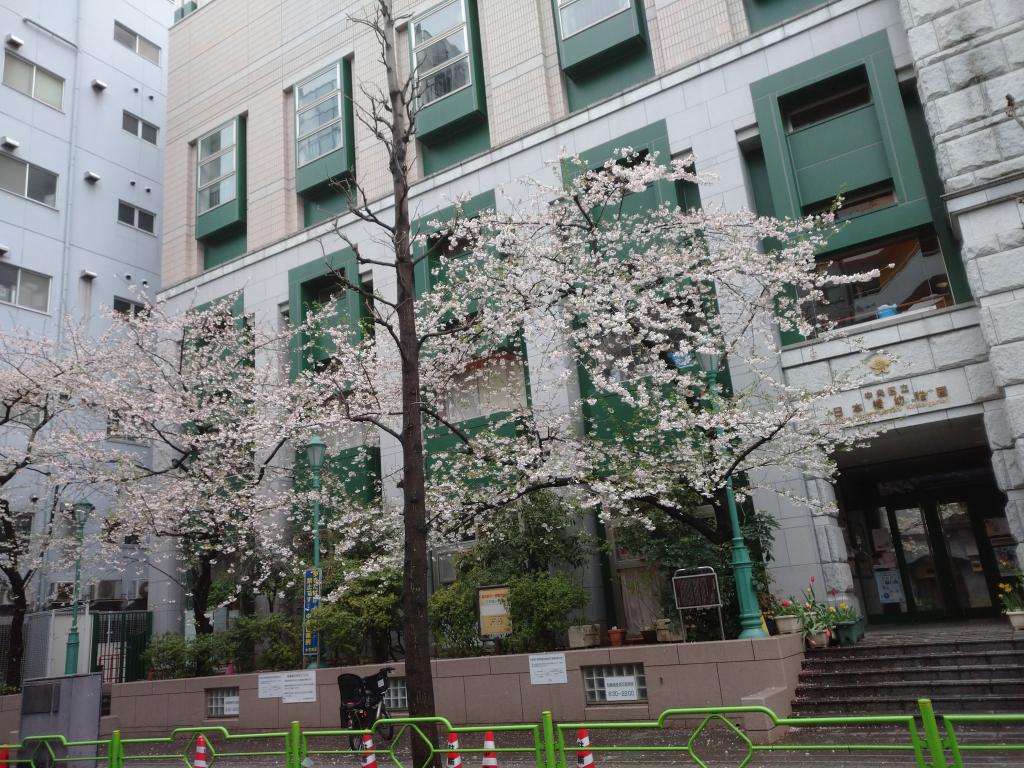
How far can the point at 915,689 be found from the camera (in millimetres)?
12117

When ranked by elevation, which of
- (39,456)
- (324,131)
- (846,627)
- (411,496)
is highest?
(324,131)

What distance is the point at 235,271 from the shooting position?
28109 millimetres

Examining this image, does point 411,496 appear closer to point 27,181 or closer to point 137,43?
point 27,181

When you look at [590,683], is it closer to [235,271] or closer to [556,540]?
[556,540]

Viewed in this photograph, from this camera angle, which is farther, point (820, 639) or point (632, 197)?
point (632, 197)

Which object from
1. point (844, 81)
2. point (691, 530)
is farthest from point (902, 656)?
point (844, 81)

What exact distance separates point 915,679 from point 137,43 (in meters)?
40.8

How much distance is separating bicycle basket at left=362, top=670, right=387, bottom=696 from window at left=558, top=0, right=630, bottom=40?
17579 mm

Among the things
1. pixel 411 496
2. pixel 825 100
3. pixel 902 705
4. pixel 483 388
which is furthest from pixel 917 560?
pixel 411 496

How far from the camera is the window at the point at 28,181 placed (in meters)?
29.9

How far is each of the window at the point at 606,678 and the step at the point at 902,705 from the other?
8.46ft

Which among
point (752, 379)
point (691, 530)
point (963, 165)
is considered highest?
point (963, 165)

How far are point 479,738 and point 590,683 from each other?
2241 mm

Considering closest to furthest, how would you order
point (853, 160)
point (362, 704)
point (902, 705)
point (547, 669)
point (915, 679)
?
1. point (902, 705)
2. point (915, 679)
3. point (362, 704)
4. point (547, 669)
5. point (853, 160)
